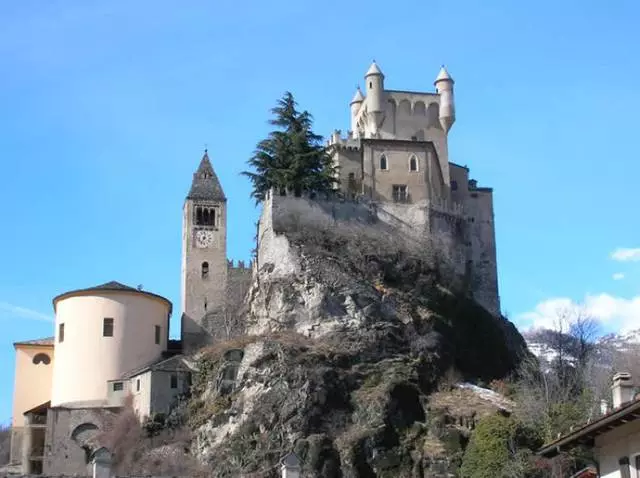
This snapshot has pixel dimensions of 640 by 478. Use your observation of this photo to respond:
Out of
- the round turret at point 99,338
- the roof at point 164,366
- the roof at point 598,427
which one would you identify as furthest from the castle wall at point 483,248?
the roof at point 598,427

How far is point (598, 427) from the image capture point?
77.9ft

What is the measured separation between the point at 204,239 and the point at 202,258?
156 centimetres

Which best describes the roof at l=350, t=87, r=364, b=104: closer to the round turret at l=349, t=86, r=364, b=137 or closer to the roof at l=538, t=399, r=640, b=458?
the round turret at l=349, t=86, r=364, b=137

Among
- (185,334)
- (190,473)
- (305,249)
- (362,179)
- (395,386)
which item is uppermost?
(362,179)

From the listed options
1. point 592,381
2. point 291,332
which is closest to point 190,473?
point 291,332

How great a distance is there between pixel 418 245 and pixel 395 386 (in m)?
15.6

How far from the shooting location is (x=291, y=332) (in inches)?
2539

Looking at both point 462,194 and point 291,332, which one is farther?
point 462,194

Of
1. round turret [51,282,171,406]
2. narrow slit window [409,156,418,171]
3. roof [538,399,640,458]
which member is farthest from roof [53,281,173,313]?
roof [538,399,640,458]

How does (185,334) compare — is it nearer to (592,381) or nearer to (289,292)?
(289,292)

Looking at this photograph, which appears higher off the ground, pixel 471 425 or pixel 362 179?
pixel 362 179

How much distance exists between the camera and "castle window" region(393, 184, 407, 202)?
7519 cm

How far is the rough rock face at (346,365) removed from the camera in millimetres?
55312

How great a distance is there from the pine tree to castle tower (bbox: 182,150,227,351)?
4344 millimetres
